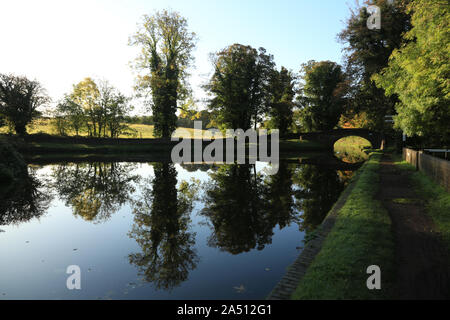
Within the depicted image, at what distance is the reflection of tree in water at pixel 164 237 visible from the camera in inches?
247

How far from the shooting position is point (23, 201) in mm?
13727

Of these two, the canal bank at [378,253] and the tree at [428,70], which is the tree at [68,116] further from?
the canal bank at [378,253]

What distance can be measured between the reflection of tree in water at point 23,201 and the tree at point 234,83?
32.6m

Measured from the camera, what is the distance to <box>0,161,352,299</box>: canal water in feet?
18.7

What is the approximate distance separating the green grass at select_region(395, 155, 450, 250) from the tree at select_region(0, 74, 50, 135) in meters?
55.2

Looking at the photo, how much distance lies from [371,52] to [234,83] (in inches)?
855

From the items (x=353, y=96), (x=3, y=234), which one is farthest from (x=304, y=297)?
(x=353, y=96)

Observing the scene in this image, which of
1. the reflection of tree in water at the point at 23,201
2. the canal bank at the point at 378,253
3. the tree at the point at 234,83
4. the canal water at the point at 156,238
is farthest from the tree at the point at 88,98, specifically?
the canal bank at the point at 378,253

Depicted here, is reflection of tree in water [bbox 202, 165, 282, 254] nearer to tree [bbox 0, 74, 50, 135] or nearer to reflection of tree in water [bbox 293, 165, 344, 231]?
reflection of tree in water [bbox 293, 165, 344, 231]

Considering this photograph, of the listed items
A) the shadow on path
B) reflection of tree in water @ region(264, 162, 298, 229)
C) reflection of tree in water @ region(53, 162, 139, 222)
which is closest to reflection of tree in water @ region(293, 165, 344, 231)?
reflection of tree in water @ region(264, 162, 298, 229)

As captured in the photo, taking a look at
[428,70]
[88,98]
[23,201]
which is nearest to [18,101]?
[88,98]

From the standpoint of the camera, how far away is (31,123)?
48.7m
